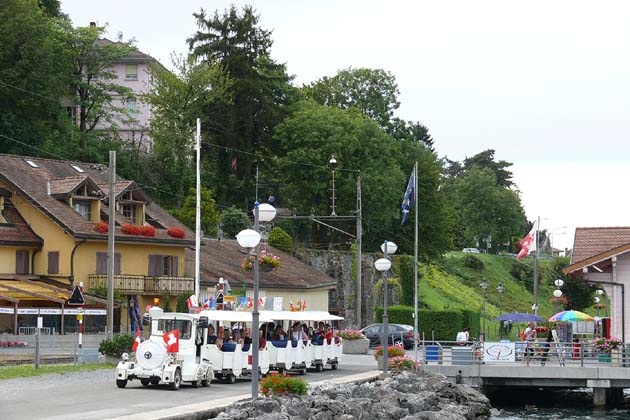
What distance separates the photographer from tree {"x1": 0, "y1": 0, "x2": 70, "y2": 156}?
241ft

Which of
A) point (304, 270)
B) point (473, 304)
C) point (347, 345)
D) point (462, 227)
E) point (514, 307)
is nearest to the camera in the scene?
point (347, 345)

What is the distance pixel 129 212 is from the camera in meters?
63.3

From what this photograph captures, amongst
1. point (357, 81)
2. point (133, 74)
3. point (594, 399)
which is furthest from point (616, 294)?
point (133, 74)

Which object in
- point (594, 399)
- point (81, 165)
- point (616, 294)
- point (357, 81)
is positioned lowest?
point (594, 399)

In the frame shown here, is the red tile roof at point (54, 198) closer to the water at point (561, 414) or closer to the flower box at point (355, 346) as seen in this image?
the flower box at point (355, 346)

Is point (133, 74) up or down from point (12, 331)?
up

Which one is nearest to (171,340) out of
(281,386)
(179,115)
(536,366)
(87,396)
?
(87,396)

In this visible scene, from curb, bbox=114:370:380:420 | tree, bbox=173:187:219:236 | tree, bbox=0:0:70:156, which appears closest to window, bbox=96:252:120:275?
tree, bbox=173:187:219:236

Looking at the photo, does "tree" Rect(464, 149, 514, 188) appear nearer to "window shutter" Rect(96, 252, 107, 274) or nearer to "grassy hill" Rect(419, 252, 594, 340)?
"grassy hill" Rect(419, 252, 594, 340)

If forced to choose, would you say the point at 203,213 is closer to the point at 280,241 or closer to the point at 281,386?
the point at 280,241

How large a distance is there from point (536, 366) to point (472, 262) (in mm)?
81686

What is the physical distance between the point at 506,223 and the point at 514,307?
119 feet

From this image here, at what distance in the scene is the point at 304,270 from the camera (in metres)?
74.1

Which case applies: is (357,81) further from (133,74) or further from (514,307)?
(514,307)
